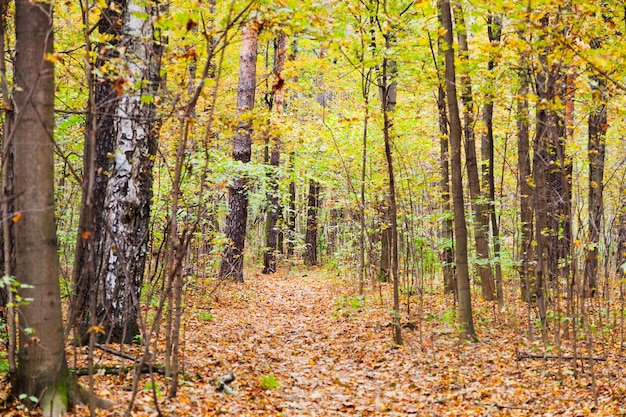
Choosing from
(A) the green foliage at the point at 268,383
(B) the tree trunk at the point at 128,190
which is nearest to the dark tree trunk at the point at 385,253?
(A) the green foliage at the point at 268,383

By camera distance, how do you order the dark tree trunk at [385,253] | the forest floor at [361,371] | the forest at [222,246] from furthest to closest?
the dark tree trunk at [385,253], the forest floor at [361,371], the forest at [222,246]

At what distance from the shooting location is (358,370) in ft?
24.1

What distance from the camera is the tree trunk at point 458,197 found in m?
8.03

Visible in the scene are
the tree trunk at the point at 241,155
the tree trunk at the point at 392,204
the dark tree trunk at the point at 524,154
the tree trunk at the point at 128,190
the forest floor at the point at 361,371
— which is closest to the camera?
the forest floor at the point at 361,371

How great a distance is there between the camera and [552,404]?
5594mm

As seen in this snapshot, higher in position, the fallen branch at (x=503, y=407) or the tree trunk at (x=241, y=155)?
the tree trunk at (x=241, y=155)

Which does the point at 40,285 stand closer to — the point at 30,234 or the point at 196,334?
the point at 30,234

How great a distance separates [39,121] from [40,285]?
1.24m

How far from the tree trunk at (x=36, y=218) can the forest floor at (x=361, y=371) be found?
466 millimetres

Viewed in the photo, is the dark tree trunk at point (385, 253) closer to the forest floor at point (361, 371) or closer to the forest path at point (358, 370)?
the forest path at point (358, 370)

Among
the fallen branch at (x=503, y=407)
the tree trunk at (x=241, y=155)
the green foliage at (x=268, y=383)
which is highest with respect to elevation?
the tree trunk at (x=241, y=155)

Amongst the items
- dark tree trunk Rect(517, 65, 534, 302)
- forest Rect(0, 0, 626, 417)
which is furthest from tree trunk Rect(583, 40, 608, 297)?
dark tree trunk Rect(517, 65, 534, 302)

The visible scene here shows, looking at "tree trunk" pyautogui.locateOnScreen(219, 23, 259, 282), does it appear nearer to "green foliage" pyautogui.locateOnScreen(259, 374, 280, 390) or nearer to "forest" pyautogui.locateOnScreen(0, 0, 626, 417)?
"forest" pyautogui.locateOnScreen(0, 0, 626, 417)

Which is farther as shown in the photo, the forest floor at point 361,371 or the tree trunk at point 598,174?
the tree trunk at point 598,174
